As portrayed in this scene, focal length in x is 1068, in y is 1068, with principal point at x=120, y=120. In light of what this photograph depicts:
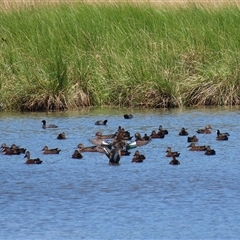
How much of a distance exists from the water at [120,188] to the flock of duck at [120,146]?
11 centimetres

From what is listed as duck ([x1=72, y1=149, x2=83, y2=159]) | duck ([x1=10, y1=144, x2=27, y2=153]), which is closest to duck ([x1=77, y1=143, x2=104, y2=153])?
duck ([x1=72, y1=149, x2=83, y2=159])

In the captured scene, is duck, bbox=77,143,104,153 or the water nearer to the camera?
the water

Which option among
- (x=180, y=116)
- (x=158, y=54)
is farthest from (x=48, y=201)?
(x=158, y=54)

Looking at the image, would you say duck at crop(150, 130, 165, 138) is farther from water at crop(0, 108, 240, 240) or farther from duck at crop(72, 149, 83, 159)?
duck at crop(72, 149, 83, 159)

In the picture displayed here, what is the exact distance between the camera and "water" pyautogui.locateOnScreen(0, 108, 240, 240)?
12.6 m

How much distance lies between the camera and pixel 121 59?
23.3 meters

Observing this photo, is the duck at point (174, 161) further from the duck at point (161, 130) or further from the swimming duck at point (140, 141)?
the duck at point (161, 130)

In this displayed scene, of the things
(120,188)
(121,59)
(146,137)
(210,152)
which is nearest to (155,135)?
(146,137)

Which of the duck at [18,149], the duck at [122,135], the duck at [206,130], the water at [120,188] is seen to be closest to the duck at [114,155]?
the water at [120,188]

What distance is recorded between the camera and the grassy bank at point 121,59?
22562mm

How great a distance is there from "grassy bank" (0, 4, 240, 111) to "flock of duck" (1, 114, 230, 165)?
2722mm

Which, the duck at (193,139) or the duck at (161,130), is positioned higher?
the duck at (161,130)

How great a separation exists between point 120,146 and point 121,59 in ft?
18.6

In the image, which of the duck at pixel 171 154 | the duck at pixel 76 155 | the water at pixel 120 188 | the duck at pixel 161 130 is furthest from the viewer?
the duck at pixel 161 130
